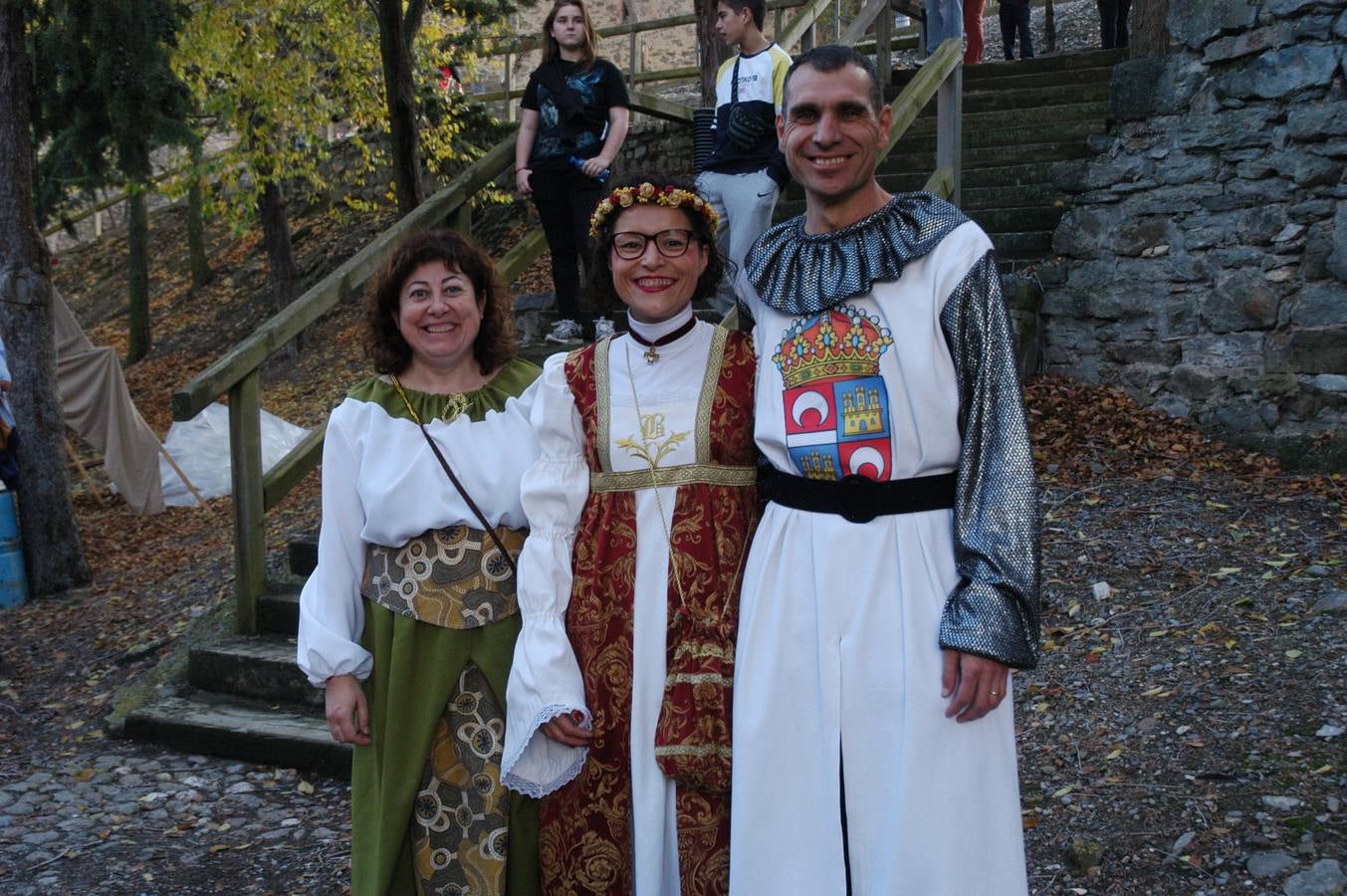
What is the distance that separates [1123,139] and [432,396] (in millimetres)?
5331

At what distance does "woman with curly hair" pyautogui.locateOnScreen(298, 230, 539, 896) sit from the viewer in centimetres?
253

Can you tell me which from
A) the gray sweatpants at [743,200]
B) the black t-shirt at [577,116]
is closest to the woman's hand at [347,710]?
the gray sweatpants at [743,200]

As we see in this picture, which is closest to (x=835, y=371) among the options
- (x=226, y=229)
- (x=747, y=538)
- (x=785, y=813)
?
(x=747, y=538)

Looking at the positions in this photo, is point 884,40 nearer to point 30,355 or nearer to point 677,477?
point 30,355

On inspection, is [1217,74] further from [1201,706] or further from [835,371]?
[835,371]

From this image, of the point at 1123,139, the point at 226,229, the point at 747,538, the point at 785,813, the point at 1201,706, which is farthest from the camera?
the point at 226,229

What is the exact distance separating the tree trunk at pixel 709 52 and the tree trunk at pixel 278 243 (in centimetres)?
665

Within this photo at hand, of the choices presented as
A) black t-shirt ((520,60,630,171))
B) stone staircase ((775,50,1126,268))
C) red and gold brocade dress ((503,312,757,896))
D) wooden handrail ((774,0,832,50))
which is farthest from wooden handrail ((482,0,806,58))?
red and gold brocade dress ((503,312,757,896))

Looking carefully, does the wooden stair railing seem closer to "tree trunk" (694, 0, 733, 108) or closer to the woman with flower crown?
"tree trunk" (694, 0, 733, 108)

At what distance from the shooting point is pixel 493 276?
2.81 metres

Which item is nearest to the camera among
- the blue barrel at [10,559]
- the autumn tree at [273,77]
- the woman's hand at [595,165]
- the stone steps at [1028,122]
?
the woman's hand at [595,165]

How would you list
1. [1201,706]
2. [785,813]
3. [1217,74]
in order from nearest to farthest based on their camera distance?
[785,813]
[1201,706]
[1217,74]

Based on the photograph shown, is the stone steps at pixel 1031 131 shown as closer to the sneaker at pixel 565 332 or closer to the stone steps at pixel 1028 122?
the stone steps at pixel 1028 122

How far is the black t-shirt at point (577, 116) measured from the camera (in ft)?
19.3
